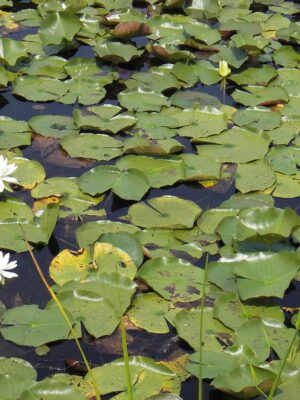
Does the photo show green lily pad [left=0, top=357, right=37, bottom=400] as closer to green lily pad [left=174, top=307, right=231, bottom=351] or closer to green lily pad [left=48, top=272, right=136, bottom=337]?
green lily pad [left=48, top=272, right=136, bottom=337]

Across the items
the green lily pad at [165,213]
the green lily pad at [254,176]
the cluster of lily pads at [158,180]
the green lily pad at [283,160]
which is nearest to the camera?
the cluster of lily pads at [158,180]

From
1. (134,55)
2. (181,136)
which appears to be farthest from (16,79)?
(181,136)

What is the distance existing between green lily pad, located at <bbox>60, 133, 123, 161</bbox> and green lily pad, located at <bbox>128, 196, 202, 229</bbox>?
0.41 meters

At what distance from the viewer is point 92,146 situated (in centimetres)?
320

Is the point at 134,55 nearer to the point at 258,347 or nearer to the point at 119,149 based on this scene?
the point at 119,149

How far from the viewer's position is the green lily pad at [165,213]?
107 inches

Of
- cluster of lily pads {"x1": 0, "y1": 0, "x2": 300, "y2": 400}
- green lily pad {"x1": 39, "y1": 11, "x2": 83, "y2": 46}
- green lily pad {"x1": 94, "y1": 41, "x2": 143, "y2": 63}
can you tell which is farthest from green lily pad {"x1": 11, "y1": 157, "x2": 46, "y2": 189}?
green lily pad {"x1": 39, "y1": 11, "x2": 83, "y2": 46}

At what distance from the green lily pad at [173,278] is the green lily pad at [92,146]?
788mm

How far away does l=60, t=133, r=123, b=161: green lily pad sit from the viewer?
3.14 meters

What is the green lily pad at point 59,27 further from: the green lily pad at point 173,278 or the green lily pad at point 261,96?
the green lily pad at point 173,278

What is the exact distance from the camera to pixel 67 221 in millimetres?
2766

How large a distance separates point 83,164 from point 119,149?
7.5 inches

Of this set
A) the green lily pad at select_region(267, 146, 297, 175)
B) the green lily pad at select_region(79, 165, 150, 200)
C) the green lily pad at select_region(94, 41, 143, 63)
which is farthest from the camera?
the green lily pad at select_region(94, 41, 143, 63)

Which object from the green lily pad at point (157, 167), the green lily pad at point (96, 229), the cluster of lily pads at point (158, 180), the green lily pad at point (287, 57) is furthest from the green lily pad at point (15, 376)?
the green lily pad at point (287, 57)
